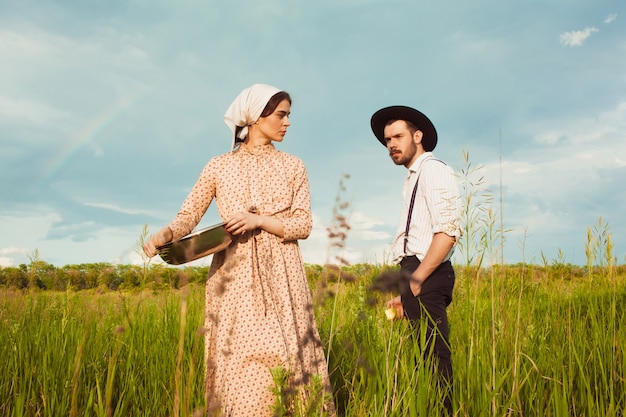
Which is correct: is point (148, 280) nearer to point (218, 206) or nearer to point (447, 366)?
point (218, 206)

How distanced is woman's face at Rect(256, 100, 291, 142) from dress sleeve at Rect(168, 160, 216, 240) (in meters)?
0.40

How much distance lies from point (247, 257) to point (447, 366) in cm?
139

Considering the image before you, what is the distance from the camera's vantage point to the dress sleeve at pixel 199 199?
3135 mm

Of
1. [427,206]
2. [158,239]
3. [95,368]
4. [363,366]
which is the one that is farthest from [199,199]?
[363,366]

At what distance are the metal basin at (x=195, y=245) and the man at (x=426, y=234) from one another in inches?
40.2

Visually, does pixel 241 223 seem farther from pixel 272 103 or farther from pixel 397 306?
pixel 397 306

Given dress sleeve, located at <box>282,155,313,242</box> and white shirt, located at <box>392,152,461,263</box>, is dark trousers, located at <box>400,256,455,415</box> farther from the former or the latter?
dress sleeve, located at <box>282,155,313,242</box>

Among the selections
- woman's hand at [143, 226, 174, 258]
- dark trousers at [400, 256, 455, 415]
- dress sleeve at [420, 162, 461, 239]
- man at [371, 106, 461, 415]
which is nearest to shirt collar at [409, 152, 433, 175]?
man at [371, 106, 461, 415]

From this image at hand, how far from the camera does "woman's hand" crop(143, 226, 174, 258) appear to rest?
8.61 ft

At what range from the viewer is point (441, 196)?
3127 mm

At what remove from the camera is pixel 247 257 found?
3010 mm

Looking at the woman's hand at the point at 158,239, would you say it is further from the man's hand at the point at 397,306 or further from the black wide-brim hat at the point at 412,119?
the black wide-brim hat at the point at 412,119

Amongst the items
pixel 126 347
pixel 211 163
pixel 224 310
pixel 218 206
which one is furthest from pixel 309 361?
pixel 126 347

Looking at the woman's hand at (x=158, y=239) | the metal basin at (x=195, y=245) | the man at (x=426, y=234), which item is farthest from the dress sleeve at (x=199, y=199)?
the man at (x=426, y=234)
